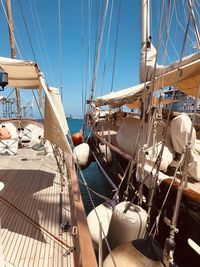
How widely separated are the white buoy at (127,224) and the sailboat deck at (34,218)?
27.1 inches

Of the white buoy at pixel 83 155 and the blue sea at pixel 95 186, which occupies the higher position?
the white buoy at pixel 83 155

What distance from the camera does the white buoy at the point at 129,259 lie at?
2.45 metres

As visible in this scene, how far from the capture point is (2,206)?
432cm

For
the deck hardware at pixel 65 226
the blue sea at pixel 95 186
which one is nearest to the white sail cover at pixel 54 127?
the deck hardware at pixel 65 226

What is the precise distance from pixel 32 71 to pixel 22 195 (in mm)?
2701

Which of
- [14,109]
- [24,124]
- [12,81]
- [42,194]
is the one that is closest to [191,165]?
[42,194]

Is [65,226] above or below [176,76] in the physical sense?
below

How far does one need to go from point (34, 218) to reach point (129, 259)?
2.04m

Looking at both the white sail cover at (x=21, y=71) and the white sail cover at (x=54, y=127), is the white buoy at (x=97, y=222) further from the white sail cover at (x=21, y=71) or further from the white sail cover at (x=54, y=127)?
the white sail cover at (x=21, y=71)

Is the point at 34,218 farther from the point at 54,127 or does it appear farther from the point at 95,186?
the point at 95,186

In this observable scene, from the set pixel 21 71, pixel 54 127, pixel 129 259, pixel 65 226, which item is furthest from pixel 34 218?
pixel 21 71

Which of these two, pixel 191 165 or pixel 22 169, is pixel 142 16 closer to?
pixel 191 165

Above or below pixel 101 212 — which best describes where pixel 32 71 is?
above

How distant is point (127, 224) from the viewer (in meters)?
3.18
